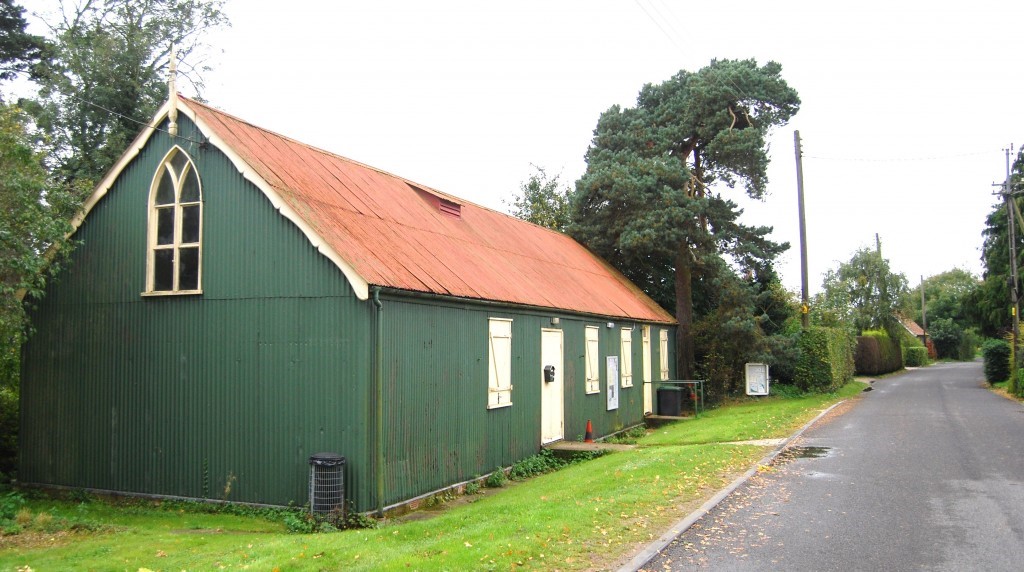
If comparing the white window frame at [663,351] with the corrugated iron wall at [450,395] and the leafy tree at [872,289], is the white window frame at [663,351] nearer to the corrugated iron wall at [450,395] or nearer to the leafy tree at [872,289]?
the corrugated iron wall at [450,395]

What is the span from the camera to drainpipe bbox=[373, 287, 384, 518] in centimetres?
1086

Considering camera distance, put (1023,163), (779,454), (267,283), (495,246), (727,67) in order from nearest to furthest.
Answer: (267,283) < (779,454) < (495,246) < (727,67) < (1023,163)

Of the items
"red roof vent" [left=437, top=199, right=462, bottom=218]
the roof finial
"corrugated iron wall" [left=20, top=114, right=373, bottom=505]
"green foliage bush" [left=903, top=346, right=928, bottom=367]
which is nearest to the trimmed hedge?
"green foliage bush" [left=903, top=346, right=928, bottom=367]

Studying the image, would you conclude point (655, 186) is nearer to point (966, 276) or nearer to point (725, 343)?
point (725, 343)

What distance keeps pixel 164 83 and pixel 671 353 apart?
19545 millimetres

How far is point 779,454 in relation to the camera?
46.9 feet

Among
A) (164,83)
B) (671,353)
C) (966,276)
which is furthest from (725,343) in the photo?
(966,276)

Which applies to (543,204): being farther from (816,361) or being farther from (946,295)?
(946,295)

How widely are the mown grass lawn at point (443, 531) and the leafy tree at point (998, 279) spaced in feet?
96.5

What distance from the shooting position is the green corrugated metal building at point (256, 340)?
11188mm

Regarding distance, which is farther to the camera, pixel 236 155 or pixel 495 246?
pixel 495 246

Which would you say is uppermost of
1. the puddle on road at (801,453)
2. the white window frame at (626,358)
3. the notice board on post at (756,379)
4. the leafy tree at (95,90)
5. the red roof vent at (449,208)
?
the leafy tree at (95,90)

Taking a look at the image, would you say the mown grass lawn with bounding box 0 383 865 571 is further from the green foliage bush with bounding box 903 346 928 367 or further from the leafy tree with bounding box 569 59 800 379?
the green foliage bush with bounding box 903 346 928 367

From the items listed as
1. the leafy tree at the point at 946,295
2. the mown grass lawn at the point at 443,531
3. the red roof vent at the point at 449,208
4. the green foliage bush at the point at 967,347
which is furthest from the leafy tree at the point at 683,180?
the green foliage bush at the point at 967,347
